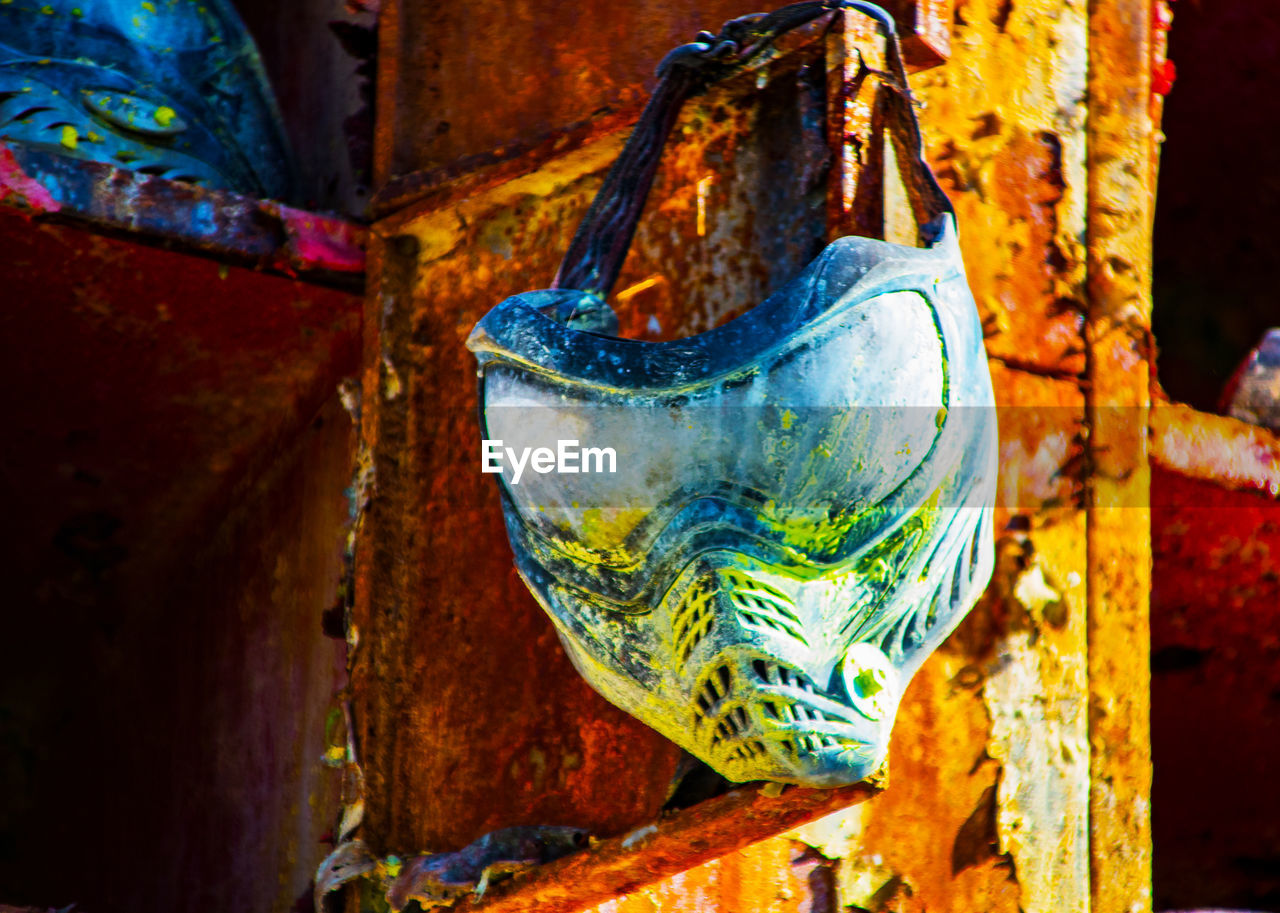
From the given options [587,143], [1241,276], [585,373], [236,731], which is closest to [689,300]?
[587,143]

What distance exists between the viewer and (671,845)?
115cm

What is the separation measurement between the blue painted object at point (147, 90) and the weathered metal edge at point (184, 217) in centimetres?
5

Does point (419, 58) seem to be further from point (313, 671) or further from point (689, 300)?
point (313, 671)

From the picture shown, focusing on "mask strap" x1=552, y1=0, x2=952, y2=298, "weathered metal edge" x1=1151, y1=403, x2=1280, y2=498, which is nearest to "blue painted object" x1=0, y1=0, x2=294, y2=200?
"mask strap" x1=552, y1=0, x2=952, y2=298

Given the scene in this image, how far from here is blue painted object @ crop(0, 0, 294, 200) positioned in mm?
1604

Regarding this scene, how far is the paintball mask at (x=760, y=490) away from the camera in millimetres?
1033

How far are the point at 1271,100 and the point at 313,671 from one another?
1.94m

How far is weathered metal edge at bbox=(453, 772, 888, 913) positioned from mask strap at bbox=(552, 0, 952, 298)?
1.31 feet

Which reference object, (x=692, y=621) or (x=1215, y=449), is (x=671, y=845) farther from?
(x=1215, y=449)

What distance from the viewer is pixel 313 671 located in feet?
5.75

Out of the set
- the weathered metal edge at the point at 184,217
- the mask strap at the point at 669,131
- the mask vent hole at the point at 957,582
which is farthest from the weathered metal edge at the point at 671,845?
the weathered metal edge at the point at 184,217

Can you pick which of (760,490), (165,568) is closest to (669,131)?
(760,490)

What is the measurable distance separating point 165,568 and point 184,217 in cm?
73

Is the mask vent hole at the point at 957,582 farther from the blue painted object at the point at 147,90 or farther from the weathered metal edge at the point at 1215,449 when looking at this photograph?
the blue painted object at the point at 147,90
